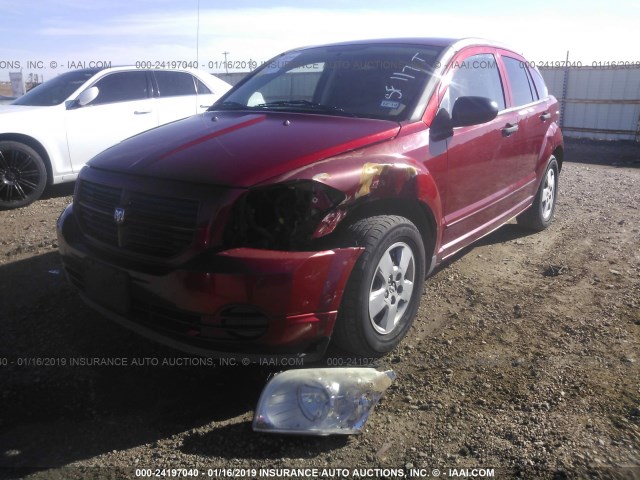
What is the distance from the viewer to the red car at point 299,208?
251 cm

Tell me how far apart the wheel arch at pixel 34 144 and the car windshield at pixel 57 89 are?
575 mm

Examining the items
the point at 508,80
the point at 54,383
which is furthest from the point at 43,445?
the point at 508,80

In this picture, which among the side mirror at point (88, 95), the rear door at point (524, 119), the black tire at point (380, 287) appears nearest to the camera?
the black tire at point (380, 287)

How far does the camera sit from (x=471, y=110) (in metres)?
3.45

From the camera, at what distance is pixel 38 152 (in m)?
6.51

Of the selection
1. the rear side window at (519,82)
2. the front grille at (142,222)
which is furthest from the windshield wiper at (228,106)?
the rear side window at (519,82)

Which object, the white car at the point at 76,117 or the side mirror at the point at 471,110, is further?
the white car at the point at 76,117

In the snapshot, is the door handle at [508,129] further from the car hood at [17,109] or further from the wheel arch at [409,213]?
the car hood at [17,109]

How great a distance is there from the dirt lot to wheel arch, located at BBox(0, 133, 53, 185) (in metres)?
2.47

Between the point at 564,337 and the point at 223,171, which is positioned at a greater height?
the point at 223,171

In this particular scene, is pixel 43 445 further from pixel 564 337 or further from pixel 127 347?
pixel 564 337

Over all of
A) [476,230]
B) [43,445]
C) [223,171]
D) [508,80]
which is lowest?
[43,445]

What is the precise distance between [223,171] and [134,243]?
1.84ft

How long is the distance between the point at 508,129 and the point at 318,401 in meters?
2.76
